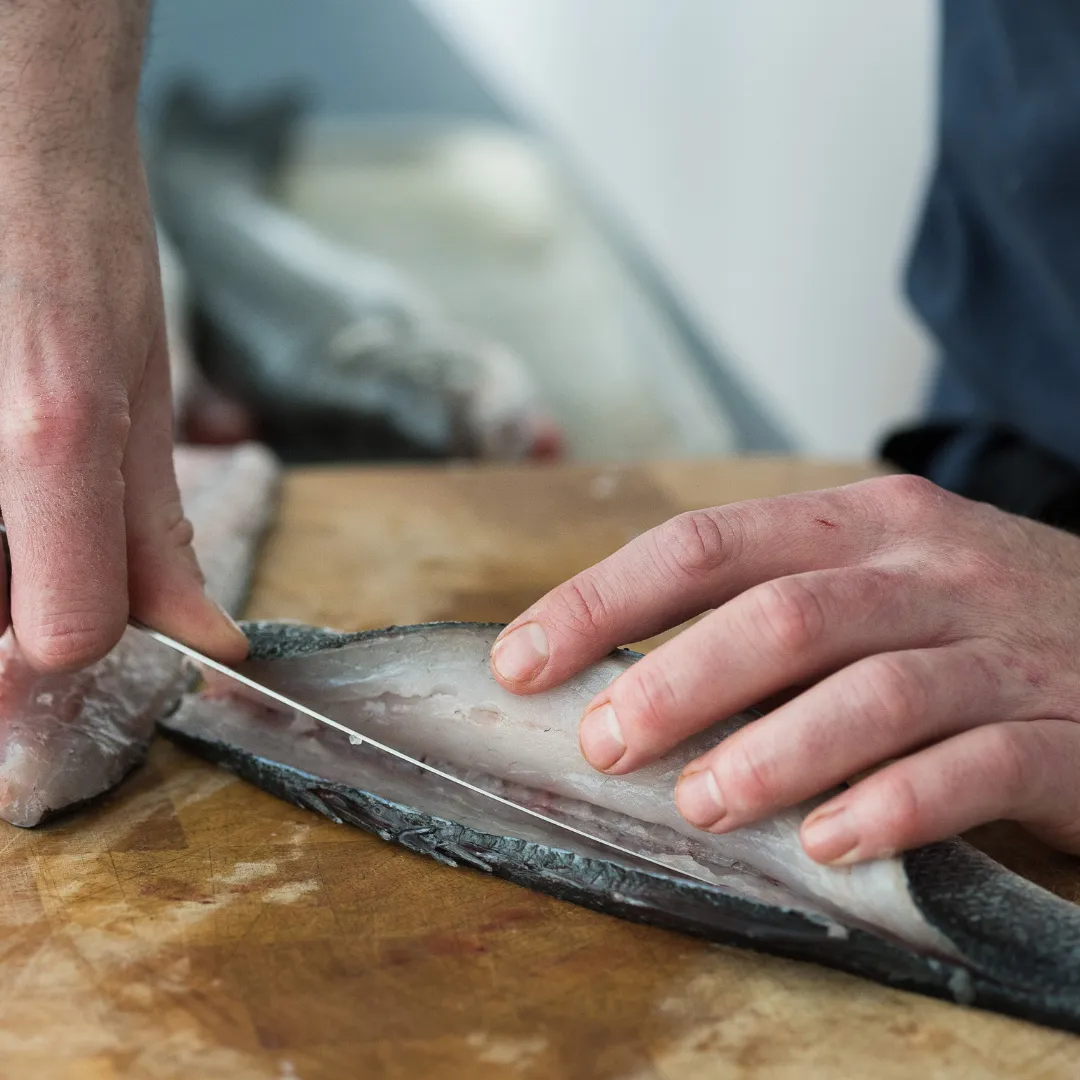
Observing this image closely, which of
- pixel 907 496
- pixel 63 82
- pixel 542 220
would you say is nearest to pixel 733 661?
pixel 907 496

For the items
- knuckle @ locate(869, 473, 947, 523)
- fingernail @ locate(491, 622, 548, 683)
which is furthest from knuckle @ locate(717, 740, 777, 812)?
knuckle @ locate(869, 473, 947, 523)

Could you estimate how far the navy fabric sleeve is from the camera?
7.15 ft

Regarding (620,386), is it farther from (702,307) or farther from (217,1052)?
(217,1052)

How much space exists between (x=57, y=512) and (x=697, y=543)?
645 mm

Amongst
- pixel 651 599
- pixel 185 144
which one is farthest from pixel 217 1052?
pixel 185 144

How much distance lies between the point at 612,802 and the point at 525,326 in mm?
3661

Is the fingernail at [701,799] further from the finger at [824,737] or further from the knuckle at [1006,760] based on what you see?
the knuckle at [1006,760]

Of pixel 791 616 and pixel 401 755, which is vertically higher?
pixel 791 616

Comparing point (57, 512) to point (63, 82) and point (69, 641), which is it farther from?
point (63, 82)

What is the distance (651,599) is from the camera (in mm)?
1203

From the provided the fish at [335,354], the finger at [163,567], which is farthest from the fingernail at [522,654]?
the fish at [335,354]

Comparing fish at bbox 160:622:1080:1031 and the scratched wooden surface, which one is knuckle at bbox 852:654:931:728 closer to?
fish at bbox 160:622:1080:1031

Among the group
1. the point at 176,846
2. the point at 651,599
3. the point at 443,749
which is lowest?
the point at 176,846

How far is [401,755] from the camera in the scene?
1.27 meters
